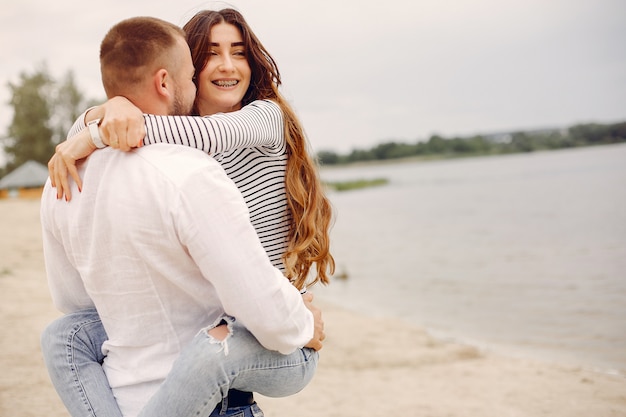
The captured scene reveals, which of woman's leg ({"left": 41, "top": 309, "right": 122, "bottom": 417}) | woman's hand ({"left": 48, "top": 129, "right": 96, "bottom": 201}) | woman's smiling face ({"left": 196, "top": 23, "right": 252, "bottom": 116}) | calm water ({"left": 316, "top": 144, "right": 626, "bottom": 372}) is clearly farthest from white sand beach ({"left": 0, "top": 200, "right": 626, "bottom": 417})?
woman's hand ({"left": 48, "top": 129, "right": 96, "bottom": 201})

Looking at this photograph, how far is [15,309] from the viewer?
25.3ft

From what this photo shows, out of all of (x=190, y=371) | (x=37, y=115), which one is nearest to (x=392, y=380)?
(x=190, y=371)

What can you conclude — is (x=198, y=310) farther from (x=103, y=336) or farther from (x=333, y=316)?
(x=333, y=316)

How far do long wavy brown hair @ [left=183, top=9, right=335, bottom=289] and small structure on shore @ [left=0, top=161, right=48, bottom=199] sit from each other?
36.7 meters

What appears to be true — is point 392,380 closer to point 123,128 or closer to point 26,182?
point 123,128

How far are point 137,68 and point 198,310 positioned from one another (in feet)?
2.43

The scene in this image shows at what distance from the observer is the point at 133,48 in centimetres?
181

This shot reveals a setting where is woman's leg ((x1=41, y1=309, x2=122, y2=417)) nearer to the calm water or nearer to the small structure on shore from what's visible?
the calm water

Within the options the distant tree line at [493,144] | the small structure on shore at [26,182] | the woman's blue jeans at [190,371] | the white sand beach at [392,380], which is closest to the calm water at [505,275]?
the white sand beach at [392,380]

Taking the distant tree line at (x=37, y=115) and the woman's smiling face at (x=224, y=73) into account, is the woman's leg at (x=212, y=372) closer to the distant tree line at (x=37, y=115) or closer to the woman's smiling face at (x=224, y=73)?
the woman's smiling face at (x=224, y=73)

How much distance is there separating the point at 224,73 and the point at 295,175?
0.63m

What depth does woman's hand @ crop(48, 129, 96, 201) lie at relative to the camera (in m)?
1.84

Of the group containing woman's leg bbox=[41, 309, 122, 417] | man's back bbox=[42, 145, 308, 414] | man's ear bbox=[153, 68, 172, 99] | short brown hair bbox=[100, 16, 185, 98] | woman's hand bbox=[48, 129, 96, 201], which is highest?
short brown hair bbox=[100, 16, 185, 98]

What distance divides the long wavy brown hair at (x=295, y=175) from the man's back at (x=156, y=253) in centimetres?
60
